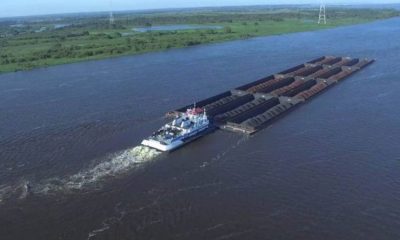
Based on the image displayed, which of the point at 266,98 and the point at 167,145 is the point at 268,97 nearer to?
the point at 266,98

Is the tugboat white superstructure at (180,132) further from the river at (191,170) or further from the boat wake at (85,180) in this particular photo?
the boat wake at (85,180)

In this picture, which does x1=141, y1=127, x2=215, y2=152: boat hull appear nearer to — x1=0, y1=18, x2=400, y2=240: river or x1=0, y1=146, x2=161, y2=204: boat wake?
x1=0, y1=18, x2=400, y2=240: river

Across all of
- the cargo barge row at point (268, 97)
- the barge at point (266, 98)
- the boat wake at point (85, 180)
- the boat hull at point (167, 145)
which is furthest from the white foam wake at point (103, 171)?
the cargo barge row at point (268, 97)

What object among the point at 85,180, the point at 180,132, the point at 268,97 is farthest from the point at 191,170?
the point at 268,97

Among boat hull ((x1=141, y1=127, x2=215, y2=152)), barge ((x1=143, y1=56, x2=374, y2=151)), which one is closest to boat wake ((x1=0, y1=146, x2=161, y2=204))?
boat hull ((x1=141, y1=127, x2=215, y2=152))

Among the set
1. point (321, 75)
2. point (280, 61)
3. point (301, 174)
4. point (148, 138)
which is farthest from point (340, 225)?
point (280, 61)
